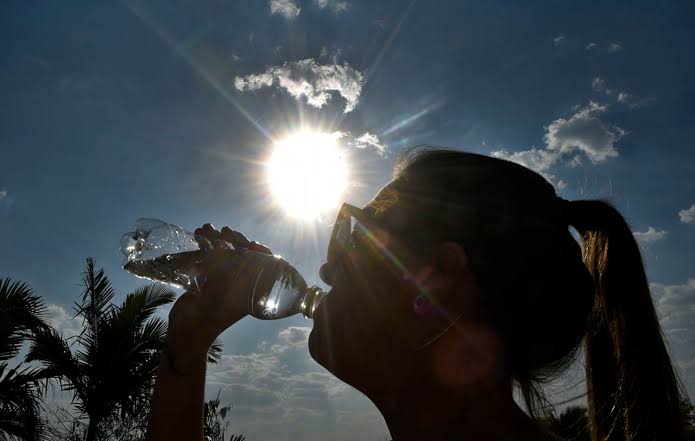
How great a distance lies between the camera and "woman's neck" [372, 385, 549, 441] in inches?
55.1

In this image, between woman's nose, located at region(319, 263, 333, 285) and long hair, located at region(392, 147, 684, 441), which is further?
woman's nose, located at region(319, 263, 333, 285)

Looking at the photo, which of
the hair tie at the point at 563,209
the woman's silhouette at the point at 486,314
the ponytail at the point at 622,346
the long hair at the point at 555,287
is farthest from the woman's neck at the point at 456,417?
the hair tie at the point at 563,209

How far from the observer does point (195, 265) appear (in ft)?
9.25

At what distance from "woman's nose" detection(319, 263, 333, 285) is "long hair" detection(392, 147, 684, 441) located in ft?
1.23

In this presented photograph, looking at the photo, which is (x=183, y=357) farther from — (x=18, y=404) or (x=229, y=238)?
(x=18, y=404)

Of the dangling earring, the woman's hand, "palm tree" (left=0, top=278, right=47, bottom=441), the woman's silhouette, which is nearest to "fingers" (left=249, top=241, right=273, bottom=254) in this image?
the woman's hand

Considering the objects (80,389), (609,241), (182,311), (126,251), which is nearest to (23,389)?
(80,389)

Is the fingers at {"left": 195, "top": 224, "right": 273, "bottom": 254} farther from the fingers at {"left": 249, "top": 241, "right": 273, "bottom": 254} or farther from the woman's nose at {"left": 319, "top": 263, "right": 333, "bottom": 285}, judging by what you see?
the woman's nose at {"left": 319, "top": 263, "right": 333, "bottom": 285}

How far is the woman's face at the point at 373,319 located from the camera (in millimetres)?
1567

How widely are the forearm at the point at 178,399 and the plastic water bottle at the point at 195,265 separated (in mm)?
371

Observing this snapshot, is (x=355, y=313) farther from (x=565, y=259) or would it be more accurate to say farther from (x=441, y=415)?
(x=565, y=259)

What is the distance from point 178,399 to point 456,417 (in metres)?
1.29

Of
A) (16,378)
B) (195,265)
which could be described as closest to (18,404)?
(16,378)

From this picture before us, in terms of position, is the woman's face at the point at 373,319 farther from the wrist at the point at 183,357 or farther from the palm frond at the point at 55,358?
the palm frond at the point at 55,358
